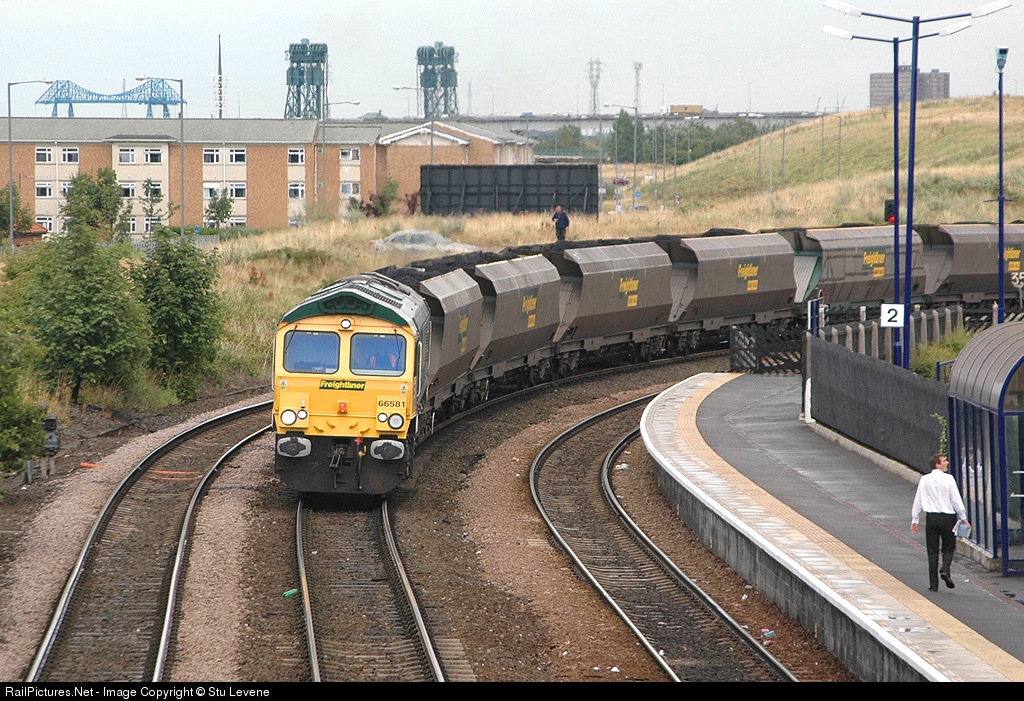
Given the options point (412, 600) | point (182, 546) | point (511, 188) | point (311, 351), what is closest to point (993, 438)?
point (412, 600)

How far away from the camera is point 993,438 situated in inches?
527

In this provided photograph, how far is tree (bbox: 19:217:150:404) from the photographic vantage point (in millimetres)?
26188

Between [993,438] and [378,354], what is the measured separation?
8417mm

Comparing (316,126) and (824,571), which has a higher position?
(316,126)

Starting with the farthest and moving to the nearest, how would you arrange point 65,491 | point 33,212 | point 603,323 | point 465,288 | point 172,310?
point 33,212
point 603,323
point 172,310
point 465,288
point 65,491

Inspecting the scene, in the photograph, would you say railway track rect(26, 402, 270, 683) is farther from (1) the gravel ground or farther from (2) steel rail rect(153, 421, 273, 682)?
(1) the gravel ground

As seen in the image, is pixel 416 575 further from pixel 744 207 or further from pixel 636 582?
pixel 744 207

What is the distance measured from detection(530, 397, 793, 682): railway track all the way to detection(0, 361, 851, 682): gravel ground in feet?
0.92

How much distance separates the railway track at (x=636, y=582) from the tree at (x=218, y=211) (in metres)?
53.5

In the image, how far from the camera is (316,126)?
8462 centimetres

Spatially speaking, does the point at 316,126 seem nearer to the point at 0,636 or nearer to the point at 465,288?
the point at 465,288

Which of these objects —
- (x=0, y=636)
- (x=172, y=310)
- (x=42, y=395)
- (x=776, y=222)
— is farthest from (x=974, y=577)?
(x=776, y=222)

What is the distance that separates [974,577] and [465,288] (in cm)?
1229

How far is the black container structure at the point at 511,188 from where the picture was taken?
66.2 meters
